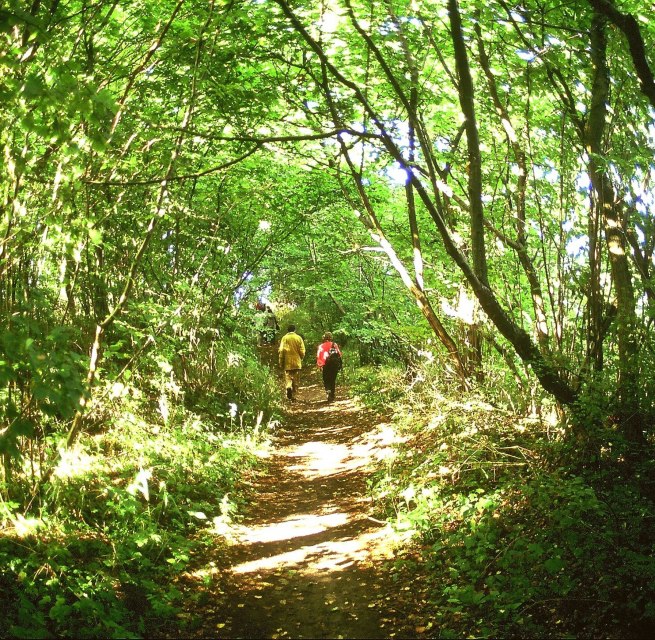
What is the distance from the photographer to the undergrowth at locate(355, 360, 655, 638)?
352 cm

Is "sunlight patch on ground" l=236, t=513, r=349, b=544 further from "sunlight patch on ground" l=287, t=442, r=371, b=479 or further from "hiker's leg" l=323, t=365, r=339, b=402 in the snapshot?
"hiker's leg" l=323, t=365, r=339, b=402

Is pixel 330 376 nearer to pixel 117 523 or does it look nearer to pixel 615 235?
pixel 117 523

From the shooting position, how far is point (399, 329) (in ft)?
30.1

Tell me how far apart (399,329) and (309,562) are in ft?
15.7

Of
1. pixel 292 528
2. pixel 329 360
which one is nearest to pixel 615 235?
pixel 292 528

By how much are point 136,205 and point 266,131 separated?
9.74 feet

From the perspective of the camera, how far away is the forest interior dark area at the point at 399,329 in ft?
12.4

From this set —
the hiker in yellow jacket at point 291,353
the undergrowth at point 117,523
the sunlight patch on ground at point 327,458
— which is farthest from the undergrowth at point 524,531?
the hiker in yellow jacket at point 291,353

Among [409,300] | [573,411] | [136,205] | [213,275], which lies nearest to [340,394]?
[409,300]

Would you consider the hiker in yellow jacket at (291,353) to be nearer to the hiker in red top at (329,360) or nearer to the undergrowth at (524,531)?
the hiker in red top at (329,360)

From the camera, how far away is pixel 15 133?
4246 millimetres

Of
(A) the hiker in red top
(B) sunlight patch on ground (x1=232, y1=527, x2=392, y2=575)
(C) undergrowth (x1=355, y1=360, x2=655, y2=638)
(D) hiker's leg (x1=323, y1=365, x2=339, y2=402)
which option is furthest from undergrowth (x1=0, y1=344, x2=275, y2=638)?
(D) hiker's leg (x1=323, y1=365, x2=339, y2=402)

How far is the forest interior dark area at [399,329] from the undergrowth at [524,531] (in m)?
0.03

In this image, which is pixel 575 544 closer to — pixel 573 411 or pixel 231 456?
pixel 573 411
